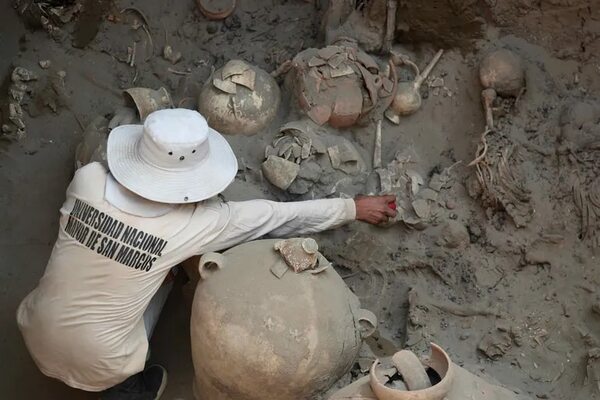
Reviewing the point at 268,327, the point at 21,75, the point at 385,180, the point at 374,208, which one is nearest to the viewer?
the point at 268,327

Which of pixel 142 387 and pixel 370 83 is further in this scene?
pixel 370 83

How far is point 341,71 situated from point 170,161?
1308 mm

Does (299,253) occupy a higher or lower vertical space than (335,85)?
lower

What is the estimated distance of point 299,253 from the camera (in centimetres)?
319

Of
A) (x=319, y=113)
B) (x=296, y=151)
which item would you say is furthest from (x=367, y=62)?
(x=296, y=151)

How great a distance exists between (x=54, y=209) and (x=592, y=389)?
287 centimetres

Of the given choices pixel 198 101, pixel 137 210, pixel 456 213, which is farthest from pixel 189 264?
pixel 456 213

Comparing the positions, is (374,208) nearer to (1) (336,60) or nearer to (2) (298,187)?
(2) (298,187)

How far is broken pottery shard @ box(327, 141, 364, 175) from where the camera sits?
4.02m

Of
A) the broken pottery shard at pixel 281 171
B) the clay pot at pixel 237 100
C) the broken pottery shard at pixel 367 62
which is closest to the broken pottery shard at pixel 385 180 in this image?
the broken pottery shard at pixel 281 171

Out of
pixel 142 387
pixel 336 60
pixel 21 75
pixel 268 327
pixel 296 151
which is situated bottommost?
pixel 142 387

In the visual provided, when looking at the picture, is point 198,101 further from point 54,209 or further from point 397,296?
point 397,296

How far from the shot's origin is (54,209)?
4285mm

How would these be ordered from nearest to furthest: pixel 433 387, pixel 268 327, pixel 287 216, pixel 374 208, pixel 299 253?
1. pixel 433 387
2. pixel 268 327
3. pixel 299 253
4. pixel 287 216
5. pixel 374 208
